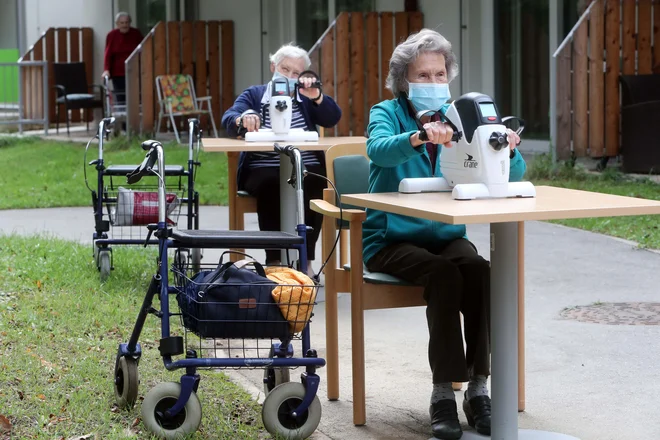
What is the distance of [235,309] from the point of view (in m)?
3.93

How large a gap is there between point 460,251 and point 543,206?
0.65 m

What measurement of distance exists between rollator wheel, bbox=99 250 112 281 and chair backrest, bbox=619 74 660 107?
629 cm

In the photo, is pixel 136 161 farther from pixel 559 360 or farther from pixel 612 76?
pixel 559 360

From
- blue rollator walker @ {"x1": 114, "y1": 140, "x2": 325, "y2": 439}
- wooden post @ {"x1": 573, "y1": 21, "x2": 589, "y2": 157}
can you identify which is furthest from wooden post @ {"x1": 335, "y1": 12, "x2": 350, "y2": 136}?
blue rollator walker @ {"x1": 114, "y1": 140, "x2": 325, "y2": 439}

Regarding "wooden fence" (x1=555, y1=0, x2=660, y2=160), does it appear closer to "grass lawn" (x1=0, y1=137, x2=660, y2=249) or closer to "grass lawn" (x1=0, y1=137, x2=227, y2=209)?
"grass lawn" (x1=0, y1=137, x2=660, y2=249)

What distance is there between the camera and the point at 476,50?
13.9m

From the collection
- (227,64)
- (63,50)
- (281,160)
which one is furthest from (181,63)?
(281,160)

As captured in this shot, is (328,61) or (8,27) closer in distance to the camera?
(328,61)

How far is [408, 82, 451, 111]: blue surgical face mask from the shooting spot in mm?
4449

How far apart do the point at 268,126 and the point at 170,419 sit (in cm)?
334

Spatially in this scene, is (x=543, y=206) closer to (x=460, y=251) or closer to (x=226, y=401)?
(x=460, y=251)

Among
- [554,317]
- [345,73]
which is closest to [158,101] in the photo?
[345,73]

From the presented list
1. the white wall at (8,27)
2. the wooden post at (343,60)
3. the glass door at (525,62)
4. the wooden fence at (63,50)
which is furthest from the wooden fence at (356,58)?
the white wall at (8,27)

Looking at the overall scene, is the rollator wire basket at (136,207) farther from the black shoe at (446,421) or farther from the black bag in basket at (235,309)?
the black shoe at (446,421)
